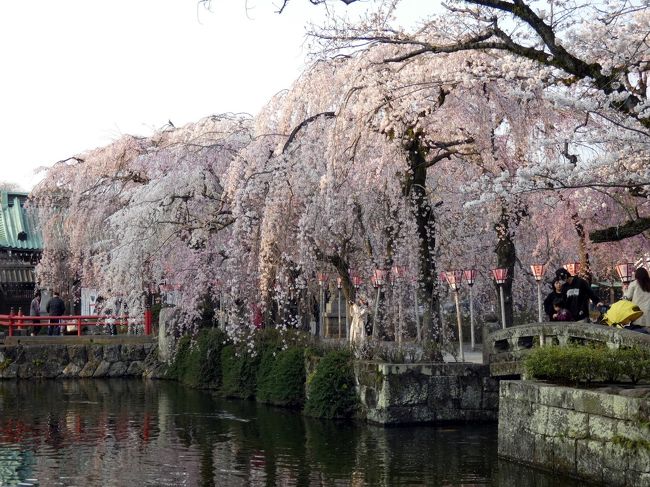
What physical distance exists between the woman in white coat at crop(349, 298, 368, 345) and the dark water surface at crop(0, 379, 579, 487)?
71.7 inches

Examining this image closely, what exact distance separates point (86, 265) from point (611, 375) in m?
19.5

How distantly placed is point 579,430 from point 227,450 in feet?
17.4

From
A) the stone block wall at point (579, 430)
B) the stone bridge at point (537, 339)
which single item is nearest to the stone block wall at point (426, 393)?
the stone bridge at point (537, 339)

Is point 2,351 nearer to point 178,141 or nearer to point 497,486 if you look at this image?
point 178,141

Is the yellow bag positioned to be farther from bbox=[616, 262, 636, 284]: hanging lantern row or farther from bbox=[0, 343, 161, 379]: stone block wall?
bbox=[0, 343, 161, 379]: stone block wall

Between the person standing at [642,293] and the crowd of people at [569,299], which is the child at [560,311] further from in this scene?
the person standing at [642,293]

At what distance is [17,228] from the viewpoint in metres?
36.6

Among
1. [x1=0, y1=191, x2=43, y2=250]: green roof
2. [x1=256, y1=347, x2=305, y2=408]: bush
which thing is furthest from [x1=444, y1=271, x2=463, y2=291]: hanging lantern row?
[x1=0, y1=191, x2=43, y2=250]: green roof

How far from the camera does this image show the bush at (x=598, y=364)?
12.3 metres

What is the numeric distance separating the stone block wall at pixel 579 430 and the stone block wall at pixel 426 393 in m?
3.16

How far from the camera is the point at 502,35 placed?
36.1 feet

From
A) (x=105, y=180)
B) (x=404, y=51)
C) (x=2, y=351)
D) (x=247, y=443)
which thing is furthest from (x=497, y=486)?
(x=2, y=351)

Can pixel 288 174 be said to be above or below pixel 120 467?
above

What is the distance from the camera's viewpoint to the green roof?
35.9 metres
